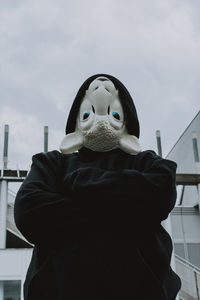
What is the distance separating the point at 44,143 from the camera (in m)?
15.1

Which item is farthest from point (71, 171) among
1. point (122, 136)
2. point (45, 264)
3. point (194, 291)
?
point (194, 291)

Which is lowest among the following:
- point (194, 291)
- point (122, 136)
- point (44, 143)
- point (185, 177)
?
point (194, 291)

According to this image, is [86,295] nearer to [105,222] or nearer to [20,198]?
[105,222]

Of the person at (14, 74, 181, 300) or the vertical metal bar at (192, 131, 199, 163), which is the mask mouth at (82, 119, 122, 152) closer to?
the person at (14, 74, 181, 300)

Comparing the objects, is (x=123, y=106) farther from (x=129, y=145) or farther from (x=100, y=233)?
(x=100, y=233)

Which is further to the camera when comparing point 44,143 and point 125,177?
point 44,143

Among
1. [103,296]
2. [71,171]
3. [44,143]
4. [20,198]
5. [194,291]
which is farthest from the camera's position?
[44,143]

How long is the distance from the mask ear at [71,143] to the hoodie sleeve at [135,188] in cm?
33

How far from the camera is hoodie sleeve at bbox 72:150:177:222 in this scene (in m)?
2.13

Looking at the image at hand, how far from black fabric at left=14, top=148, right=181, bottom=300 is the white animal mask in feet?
0.86

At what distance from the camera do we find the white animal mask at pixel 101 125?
8.01 feet

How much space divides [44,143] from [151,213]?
1314 cm

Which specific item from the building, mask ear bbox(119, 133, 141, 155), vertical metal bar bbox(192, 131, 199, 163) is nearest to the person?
mask ear bbox(119, 133, 141, 155)

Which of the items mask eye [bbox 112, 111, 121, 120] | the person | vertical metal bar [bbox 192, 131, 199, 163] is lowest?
the person
